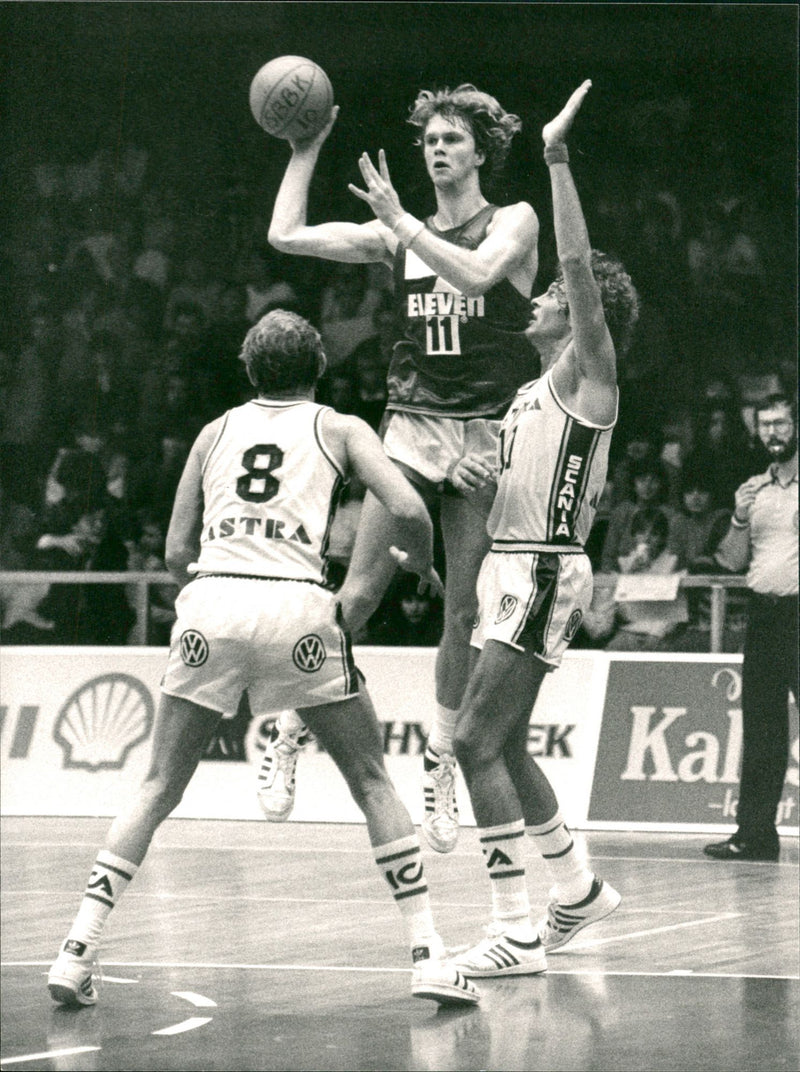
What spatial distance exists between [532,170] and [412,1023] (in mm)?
10974

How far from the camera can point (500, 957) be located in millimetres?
6672

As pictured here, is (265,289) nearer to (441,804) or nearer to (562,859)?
(441,804)

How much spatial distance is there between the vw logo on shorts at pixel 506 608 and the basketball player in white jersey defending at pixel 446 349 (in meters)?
0.53

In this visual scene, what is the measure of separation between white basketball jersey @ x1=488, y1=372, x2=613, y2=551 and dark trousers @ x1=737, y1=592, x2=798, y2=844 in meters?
3.58

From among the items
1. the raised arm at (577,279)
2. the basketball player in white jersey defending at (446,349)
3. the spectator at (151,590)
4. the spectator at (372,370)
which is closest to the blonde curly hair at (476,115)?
the basketball player in white jersey defending at (446,349)

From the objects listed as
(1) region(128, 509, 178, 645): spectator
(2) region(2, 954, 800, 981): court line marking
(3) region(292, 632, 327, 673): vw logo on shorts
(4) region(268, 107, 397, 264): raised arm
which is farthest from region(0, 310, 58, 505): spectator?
(3) region(292, 632, 327, 673): vw logo on shorts

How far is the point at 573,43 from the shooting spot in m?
15.6

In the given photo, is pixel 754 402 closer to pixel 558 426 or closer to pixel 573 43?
pixel 573 43

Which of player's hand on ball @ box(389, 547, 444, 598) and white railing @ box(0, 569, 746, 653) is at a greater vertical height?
player's hand on ball @ box(389, 547, 444, 598)

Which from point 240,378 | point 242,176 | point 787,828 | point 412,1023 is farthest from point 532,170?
point 412,1023

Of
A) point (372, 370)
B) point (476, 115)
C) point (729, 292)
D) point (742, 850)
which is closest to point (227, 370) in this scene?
point (372, 370)

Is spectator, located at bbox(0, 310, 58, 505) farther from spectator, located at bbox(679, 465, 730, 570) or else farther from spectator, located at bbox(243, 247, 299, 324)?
spectator, located at bbox(679, 465, 730, 570)

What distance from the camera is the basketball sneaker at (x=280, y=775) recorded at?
7.35 meters

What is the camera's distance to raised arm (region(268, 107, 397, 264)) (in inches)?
285
